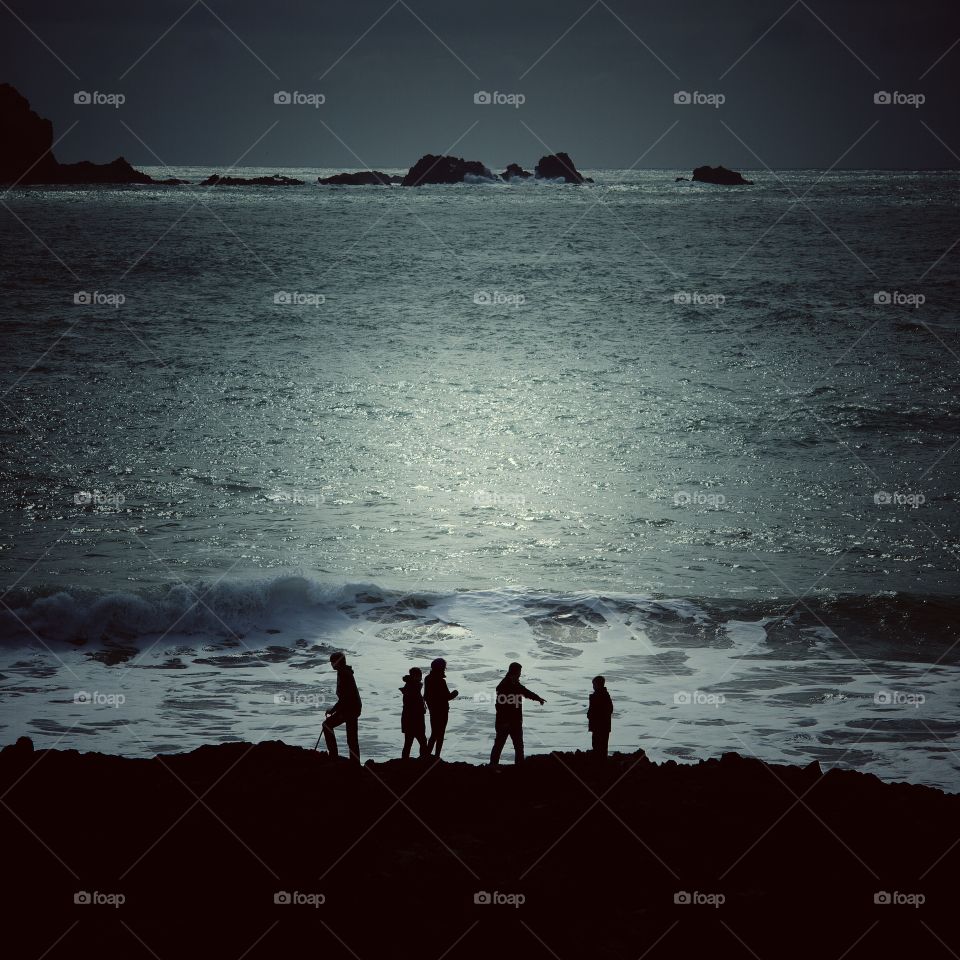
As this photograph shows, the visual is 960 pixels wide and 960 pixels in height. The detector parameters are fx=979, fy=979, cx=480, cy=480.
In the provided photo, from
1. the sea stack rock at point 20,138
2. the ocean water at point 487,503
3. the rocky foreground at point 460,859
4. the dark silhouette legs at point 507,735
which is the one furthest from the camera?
the sea stack rock at point 20,138

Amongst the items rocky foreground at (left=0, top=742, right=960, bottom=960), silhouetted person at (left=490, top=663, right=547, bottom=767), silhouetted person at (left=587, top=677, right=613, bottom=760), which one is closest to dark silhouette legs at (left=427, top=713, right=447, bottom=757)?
silhouetted person at (left=490, top=663, right=547, bottom=767)

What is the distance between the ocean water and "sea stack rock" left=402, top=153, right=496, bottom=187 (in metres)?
101

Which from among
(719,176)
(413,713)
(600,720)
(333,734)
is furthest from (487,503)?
(719,176)

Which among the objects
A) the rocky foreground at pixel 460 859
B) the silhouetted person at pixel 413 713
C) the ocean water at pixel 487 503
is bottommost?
the rocky foreground at pixel 460 859

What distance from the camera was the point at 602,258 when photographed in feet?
210

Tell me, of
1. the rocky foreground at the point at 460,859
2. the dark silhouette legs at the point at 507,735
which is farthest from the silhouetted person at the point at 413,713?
the dark silhouette legs at the point at 507,735

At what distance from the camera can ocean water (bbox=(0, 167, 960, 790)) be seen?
49.1 ft

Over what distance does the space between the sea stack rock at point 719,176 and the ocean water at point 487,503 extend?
115m

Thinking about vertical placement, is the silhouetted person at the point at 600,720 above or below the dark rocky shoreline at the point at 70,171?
below

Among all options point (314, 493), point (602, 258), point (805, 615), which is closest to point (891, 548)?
point (805, 615)

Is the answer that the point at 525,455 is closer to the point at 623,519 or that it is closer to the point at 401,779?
the point at 623,519

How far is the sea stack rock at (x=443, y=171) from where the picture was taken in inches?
6038

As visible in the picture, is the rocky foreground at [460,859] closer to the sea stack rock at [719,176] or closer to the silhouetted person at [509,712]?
the silhouetted person at [509,712]

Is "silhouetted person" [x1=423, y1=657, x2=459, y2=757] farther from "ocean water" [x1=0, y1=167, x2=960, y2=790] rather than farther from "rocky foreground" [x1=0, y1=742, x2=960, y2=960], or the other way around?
"ocean water" [x1=0, y1=167, x2=960, y2=790]
